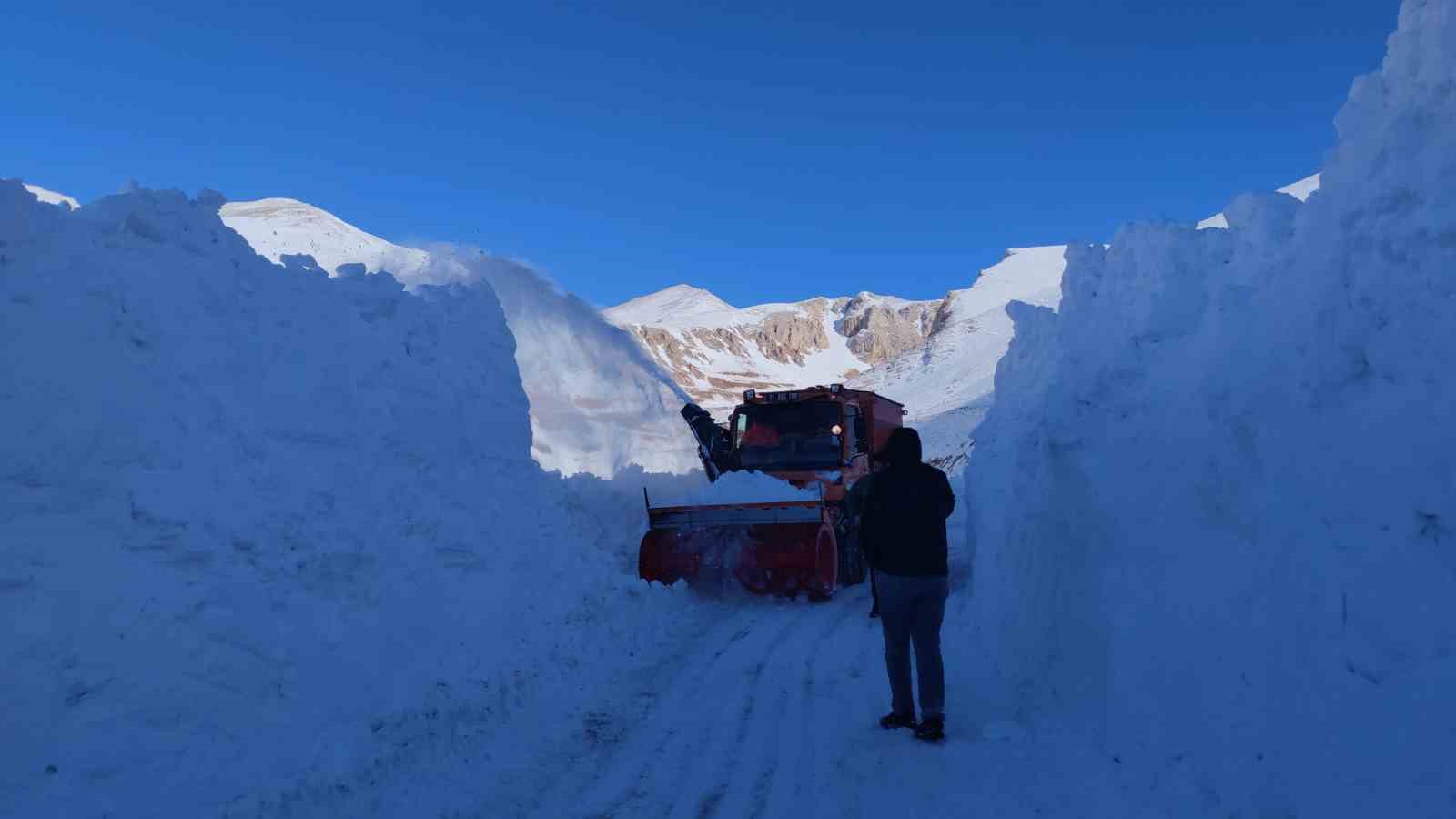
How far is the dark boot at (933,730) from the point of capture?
204 inches

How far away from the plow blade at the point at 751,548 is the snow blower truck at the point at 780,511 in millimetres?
11

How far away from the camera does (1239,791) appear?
3.39 m

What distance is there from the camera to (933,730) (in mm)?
5195

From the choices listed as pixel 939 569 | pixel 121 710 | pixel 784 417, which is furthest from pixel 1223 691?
pixel 784 417

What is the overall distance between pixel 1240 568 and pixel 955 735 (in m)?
2.24

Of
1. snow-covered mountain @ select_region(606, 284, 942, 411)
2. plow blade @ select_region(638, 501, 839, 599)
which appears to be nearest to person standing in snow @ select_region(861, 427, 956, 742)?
plow blade @ select_region(638, 501, 839, 599)

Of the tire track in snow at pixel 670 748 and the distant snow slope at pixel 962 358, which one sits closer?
the tire track in snow at pixel 670 748

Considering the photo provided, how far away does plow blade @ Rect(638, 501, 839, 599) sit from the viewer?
10.4 m

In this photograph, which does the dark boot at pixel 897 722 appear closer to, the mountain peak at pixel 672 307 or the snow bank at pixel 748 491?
the snow bank at pixel 748 491

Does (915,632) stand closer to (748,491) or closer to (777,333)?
(748,491)

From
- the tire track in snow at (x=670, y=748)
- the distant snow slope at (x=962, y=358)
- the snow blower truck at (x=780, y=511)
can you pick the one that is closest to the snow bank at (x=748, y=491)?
the snow blower truck at (x=780, y=511)

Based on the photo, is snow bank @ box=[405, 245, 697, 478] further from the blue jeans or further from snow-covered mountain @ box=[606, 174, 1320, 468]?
snow-covered mountain @ box=[606, 174, 1320, 468]

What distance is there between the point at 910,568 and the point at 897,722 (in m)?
1.02

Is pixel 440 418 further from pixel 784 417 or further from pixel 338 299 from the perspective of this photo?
pixel 784 417
